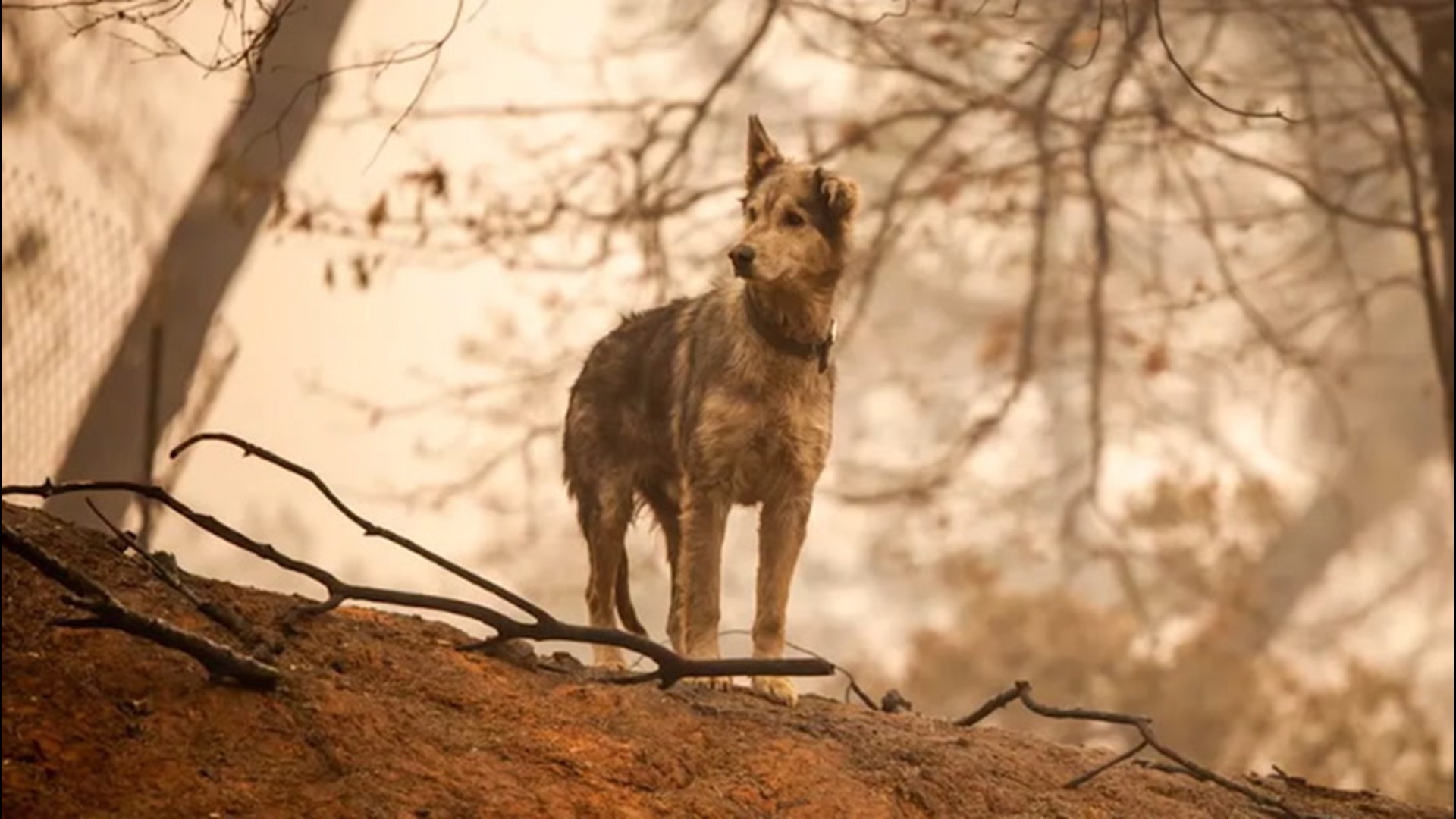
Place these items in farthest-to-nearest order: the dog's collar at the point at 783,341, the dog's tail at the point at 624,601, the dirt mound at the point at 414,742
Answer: the dog's tail at the point at 624,601 → the dog's collar at the point at 783,341 → the dirt mound at the point at 414,742

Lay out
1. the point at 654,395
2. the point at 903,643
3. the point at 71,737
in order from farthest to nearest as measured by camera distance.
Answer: the point at 903,643, the point at 654,395, the point at 71,737

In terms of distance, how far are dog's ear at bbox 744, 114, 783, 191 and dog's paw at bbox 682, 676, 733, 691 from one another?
3.77ft

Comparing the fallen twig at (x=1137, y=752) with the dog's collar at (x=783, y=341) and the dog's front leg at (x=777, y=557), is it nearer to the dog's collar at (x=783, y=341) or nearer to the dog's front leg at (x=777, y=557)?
the dog's front leg at (x=777, y=557)

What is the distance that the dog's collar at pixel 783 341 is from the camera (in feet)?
13.4

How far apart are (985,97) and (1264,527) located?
196 inches

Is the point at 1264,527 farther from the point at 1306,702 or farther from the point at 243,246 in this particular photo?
the point at 243,246

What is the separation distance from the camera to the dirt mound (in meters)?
2.63

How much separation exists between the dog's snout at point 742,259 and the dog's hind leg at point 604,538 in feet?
2.94

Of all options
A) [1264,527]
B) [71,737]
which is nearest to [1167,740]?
[1264,527]

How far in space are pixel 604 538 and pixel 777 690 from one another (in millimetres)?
844

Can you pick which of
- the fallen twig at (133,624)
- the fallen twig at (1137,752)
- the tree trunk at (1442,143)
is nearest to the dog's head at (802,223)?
the fallen twig at (1137,752)

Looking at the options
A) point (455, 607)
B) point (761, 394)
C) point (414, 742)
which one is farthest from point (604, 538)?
point (414, 742)

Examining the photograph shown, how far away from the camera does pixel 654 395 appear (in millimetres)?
4461

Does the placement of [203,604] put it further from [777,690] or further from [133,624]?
[777,690]
